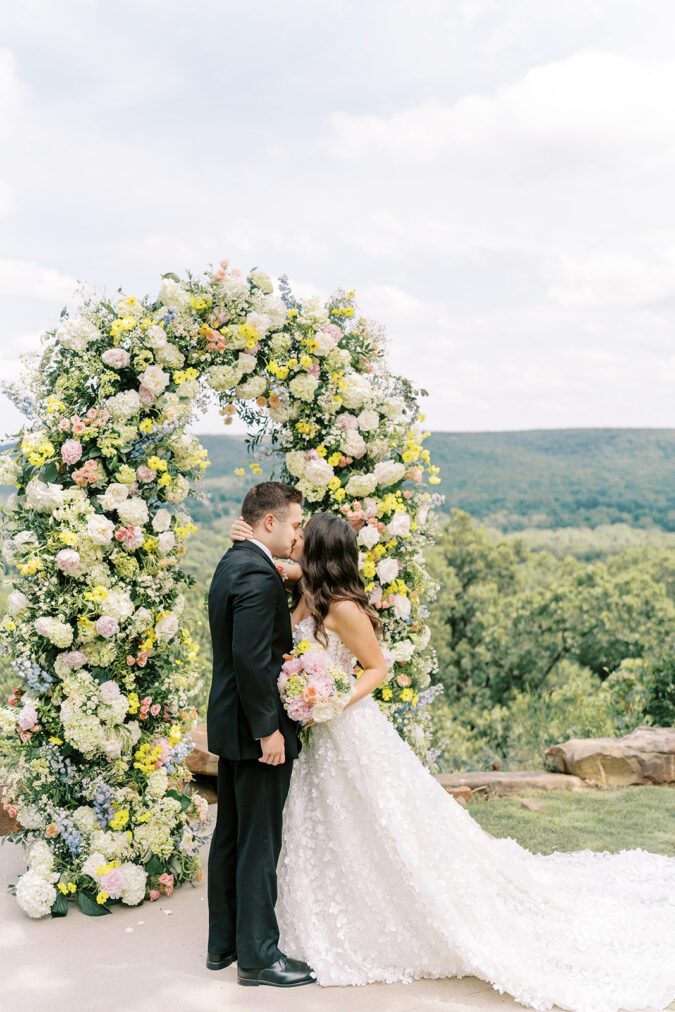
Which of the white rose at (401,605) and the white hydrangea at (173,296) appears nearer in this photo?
the white hydrangea at (173,296)

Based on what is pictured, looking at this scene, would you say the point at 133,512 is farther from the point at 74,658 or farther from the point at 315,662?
the point at 315,662

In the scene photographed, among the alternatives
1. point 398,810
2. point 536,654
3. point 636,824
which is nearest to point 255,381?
point 398,810

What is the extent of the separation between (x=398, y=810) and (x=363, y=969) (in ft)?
2.25

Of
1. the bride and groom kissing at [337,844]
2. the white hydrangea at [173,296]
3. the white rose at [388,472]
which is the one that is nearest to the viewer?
the bride and groom kissing at [337,844]

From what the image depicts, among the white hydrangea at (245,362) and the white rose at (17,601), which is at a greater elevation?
the white hydrangea at (245,362)

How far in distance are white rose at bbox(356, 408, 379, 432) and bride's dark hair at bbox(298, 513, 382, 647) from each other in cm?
162

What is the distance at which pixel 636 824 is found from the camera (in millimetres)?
6828

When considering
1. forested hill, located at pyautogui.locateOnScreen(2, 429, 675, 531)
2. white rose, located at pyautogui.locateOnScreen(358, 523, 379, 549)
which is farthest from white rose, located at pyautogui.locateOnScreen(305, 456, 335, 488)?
forested hill, located at pyautogui.locateOnScreen(2, 429, 675, 531)

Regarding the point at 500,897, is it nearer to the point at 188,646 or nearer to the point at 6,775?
the point at 188,646

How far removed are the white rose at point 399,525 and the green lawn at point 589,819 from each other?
254 centimetres

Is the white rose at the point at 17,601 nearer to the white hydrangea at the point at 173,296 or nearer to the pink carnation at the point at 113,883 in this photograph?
the pink carnation at the point at 113,883

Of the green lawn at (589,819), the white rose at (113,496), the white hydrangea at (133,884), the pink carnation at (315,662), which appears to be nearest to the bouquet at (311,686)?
the pink carnation at (315,662)

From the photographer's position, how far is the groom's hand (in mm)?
3686

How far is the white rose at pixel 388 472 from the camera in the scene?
5.39m
